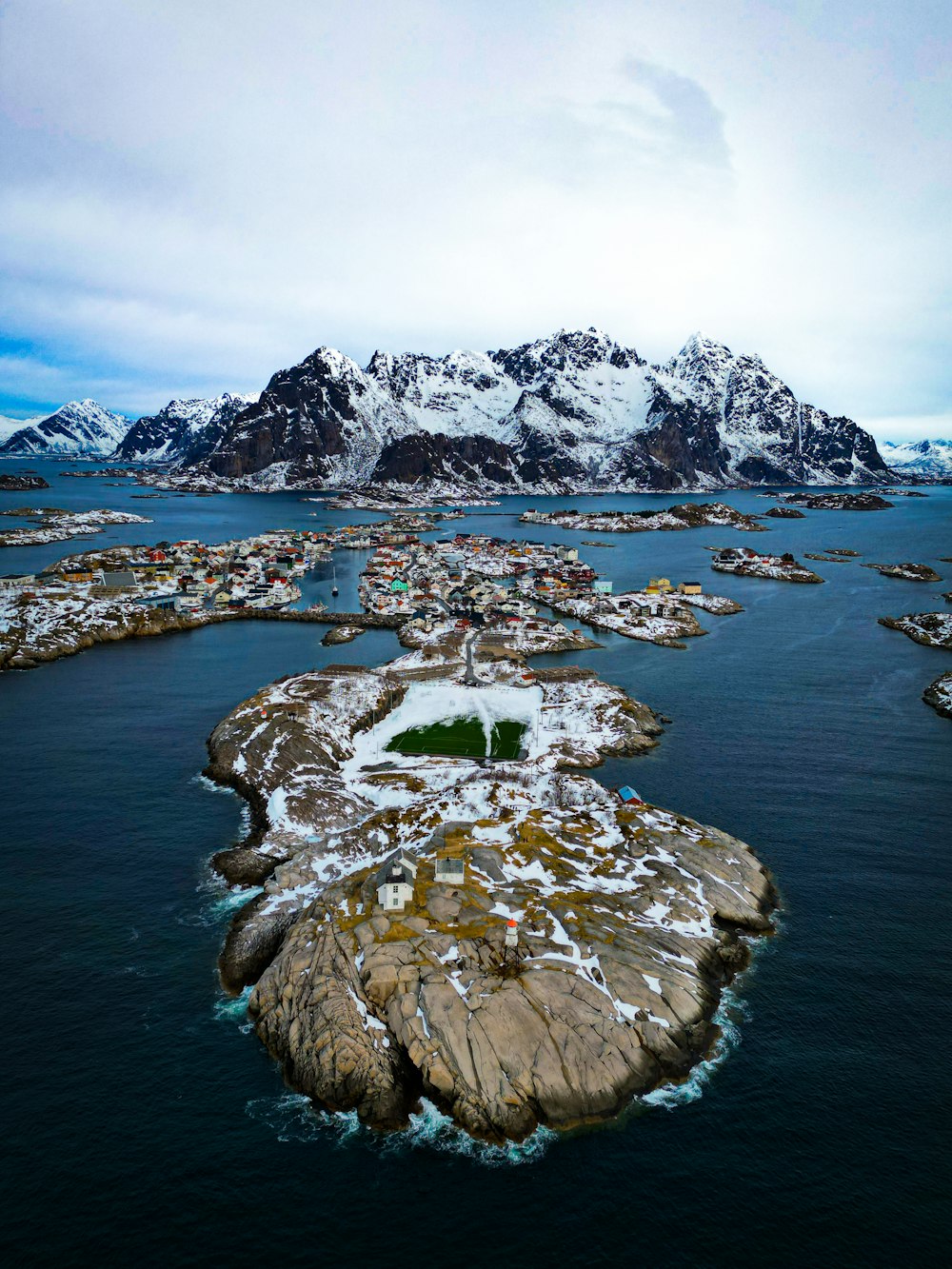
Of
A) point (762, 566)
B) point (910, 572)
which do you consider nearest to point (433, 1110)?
point (762, 566)

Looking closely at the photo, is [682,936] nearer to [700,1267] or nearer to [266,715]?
[700,1267]

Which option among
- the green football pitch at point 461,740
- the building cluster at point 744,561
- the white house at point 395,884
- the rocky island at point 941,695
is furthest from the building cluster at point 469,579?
the white house at point 395,884

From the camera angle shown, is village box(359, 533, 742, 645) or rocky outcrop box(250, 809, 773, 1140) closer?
rocky outcrop box(250, 809, 773, 1140)

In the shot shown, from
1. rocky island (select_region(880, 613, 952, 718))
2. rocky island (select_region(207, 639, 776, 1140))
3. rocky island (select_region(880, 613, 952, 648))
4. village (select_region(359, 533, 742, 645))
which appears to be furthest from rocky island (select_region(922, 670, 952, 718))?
rocky island (select_region(207, 639, 776, 1140))

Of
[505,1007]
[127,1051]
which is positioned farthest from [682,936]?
[127,1051]

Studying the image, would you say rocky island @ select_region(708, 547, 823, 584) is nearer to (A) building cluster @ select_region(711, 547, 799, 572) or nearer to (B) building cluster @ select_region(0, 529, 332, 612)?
(A) building cluster @ select_region(711, 547, 799, 572)

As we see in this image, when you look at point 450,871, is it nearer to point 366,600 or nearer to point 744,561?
point 366,600

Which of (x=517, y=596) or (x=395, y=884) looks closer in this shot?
(x=395, y=884)
